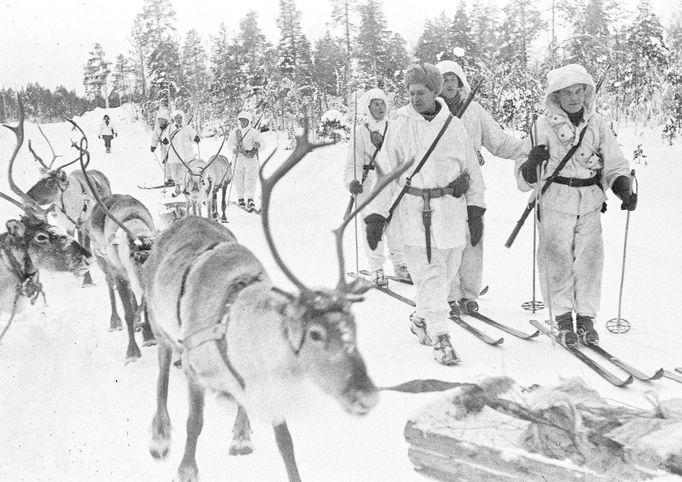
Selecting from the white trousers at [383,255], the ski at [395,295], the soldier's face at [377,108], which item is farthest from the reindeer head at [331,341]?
the soldier's face at [377,108]

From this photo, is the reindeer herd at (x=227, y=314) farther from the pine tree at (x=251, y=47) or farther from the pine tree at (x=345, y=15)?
the pine tree at (x=251, y=47)

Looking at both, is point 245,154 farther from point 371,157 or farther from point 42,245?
point 42,245

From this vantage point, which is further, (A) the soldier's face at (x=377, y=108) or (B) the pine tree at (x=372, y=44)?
(B) the pine tree at (x=372, y=44)

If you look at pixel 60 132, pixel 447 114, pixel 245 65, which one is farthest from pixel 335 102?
pixel 447 114

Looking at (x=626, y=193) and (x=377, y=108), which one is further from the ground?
(x=377, y=108)

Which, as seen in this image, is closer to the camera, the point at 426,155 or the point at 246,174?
the point at 426,155

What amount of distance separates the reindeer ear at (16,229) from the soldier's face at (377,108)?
13.0 feet

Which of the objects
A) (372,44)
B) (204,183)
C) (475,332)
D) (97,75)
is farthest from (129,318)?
(97,75)

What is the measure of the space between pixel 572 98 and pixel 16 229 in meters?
4.34

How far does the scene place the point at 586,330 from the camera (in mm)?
4410

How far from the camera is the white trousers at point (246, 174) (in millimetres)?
12523

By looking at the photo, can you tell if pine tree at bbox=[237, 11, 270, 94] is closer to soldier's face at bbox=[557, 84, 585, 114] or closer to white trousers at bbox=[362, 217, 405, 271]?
white trousers at bbox=[362, 217, 405, 271]

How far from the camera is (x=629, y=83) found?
1010 inches

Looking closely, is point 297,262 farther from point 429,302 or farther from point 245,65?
point 245,65
